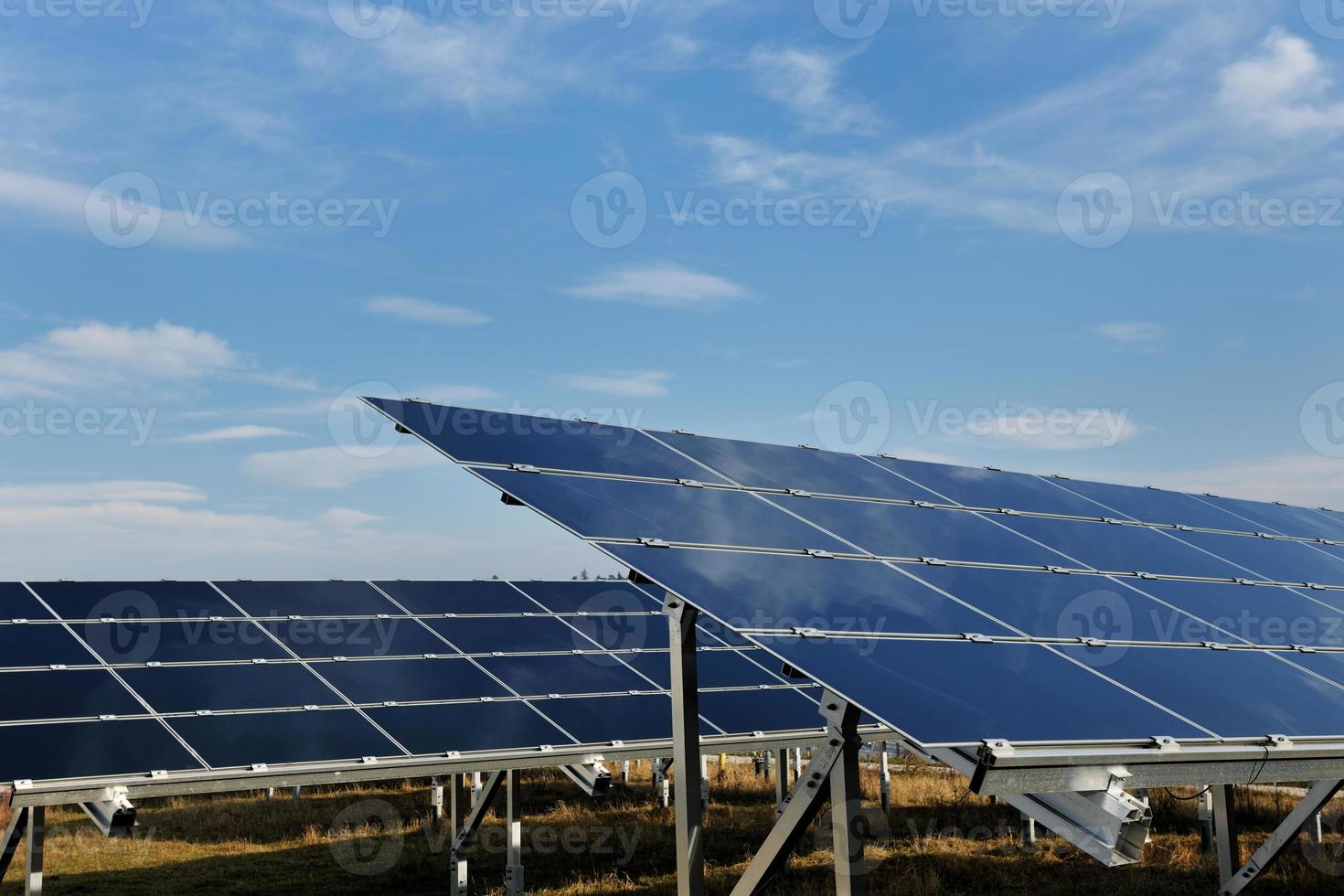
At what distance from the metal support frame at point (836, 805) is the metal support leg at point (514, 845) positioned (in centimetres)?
1017

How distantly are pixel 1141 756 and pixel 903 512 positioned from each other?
17.4 ft

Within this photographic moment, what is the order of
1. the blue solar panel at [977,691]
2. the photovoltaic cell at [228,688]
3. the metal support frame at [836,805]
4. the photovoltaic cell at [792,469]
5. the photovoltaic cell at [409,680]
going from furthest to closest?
1. the photovoltaic cell at [409,680]
2. the photovoltaic cell at [228,688]
3. the photovoltaic cell at [792,469]
4. the metal support frame at [836,805]
5. the blue solar panel at [977,691]

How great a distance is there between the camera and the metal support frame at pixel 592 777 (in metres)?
17.0

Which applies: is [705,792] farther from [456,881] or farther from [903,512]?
[903,512]

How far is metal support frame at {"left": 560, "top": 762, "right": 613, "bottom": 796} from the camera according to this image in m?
17.0

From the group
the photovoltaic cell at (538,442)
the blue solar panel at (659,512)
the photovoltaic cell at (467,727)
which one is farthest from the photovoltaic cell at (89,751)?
the blue solar panel at (659,512)

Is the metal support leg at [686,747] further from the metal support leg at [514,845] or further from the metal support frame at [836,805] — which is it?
the metal support leg at [514,845]

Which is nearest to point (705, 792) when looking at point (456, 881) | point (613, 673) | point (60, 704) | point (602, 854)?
point (602, 854)

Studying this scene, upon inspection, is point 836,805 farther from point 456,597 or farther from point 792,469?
point 456,597

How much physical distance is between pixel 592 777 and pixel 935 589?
8.85 metres

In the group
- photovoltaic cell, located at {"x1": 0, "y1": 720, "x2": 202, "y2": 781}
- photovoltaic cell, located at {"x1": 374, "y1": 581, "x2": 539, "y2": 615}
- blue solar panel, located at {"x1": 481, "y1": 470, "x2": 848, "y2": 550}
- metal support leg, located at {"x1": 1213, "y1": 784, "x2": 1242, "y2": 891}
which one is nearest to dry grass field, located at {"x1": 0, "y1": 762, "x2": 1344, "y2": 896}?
metal support leg, located at {"x1": 1213, "y1": 784, "x2": 1242, "y2": 891}

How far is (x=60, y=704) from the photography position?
16359mm

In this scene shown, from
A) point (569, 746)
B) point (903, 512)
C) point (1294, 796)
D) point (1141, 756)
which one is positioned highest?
point (903, 512)

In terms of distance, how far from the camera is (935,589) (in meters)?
10.4
